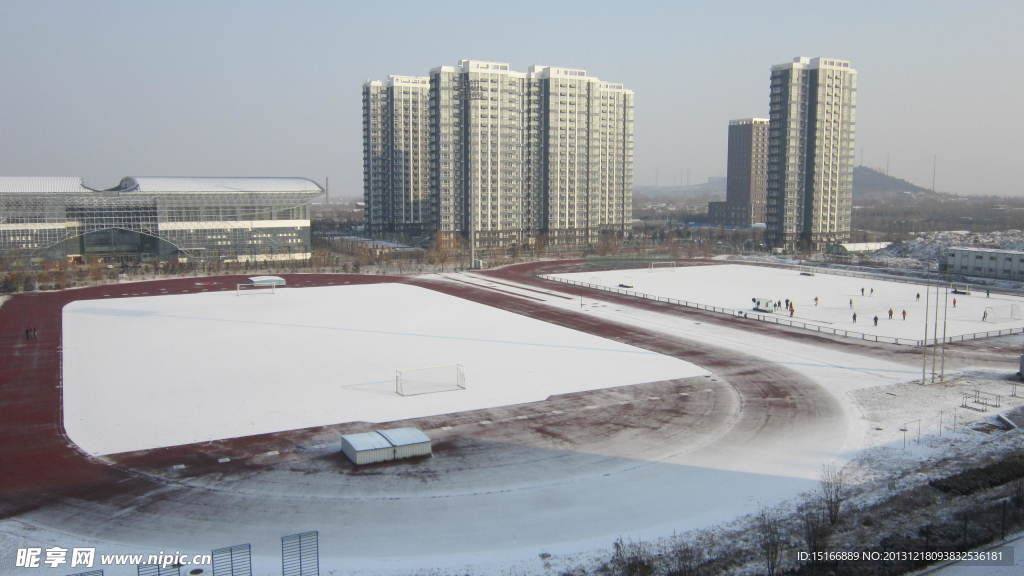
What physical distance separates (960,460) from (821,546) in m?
10.4

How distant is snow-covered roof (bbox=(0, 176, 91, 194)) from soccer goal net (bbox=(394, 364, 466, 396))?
229ft

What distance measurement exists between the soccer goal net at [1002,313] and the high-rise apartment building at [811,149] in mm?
61914

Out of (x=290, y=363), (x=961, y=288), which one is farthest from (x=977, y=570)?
(x=961, y=288)

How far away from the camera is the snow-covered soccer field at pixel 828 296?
52875 mm

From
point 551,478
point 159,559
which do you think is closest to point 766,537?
point 551,478

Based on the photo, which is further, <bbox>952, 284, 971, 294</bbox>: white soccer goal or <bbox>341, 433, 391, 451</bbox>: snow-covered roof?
<bbox>952, 284, 971, 294</bbox>: white soccer goal

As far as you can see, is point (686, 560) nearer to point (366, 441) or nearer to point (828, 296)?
point (366, 441)

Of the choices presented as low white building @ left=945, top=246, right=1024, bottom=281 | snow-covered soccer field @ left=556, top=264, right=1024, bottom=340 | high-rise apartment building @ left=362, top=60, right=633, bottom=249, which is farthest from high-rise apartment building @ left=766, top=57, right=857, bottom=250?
low white building @ left=945, top=246, right=1024, bottom=281

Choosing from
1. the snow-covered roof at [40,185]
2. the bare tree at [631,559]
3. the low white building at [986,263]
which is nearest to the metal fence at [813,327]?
the bare tree at [631,559]

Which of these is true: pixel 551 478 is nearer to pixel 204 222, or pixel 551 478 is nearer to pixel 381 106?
pixel 204 222

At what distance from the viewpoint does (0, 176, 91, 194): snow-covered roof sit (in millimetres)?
85562

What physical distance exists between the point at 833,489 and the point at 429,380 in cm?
1975

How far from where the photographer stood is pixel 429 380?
120ft

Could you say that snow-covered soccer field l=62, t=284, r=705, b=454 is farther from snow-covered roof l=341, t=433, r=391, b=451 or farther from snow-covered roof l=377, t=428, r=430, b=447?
snow-covered roof l=341, t=433, r=391, b=451
